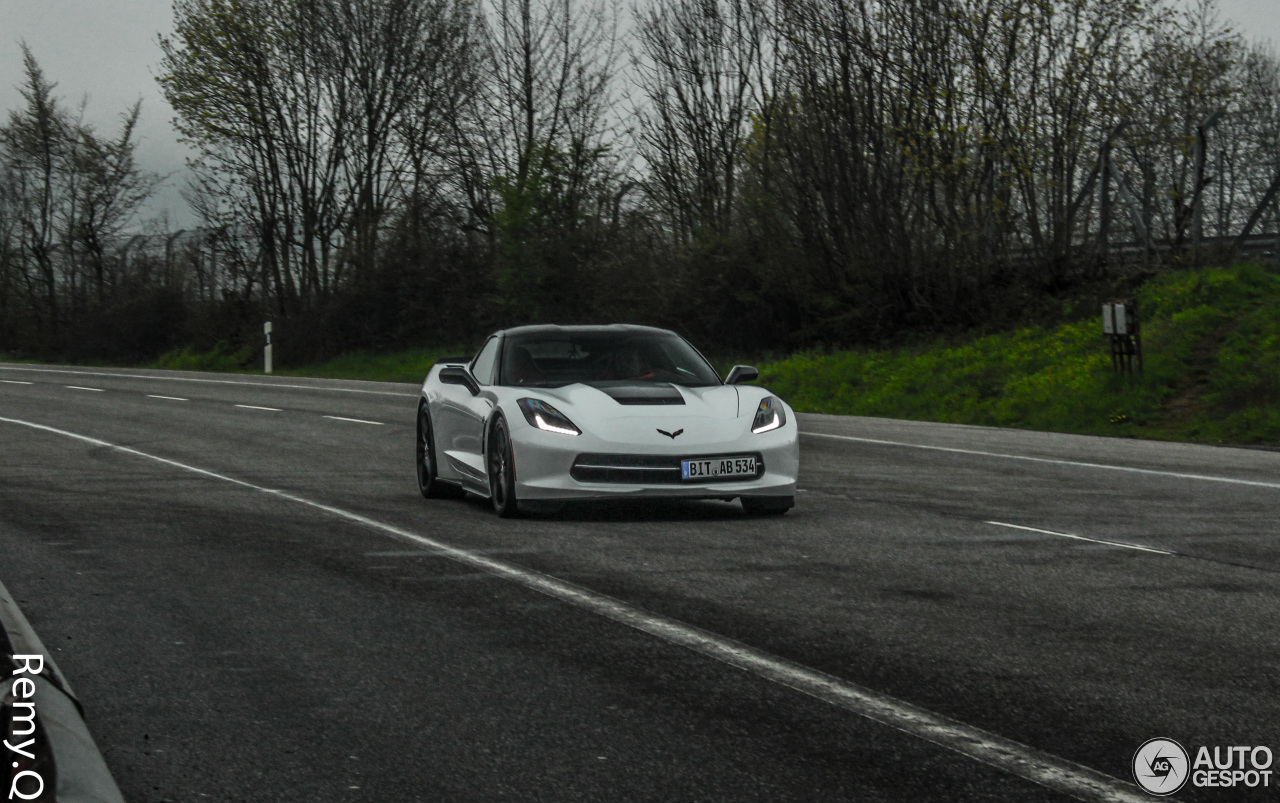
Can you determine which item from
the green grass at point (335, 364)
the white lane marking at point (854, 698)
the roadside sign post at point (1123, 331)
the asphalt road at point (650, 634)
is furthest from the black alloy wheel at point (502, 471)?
the green grass at point (335, 364)

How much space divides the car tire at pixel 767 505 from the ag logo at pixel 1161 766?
570cm

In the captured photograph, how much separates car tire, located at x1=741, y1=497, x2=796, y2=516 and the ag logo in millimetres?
5704

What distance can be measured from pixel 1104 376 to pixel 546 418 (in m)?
12.8

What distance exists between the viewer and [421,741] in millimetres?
4492

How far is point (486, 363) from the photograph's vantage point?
11.3 m

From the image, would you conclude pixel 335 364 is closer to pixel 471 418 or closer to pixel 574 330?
pixel 574 330

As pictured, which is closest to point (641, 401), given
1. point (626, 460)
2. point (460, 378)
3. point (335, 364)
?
point (626, 460)

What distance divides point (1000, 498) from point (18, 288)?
195ft

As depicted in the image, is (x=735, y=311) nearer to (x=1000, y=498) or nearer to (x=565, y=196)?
(x=565, y=196)

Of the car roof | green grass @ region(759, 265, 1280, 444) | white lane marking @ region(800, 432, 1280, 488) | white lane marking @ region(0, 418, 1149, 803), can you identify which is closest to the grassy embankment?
green grass @ region(759, 265, 1280, 444)

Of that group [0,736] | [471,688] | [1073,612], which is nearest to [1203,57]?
[1073,612]

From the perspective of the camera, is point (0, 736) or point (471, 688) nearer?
point (0, 736)

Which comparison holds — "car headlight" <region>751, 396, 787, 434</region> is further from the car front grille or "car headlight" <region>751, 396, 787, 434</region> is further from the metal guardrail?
the metal guardrail

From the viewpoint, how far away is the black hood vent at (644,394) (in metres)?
9.94
